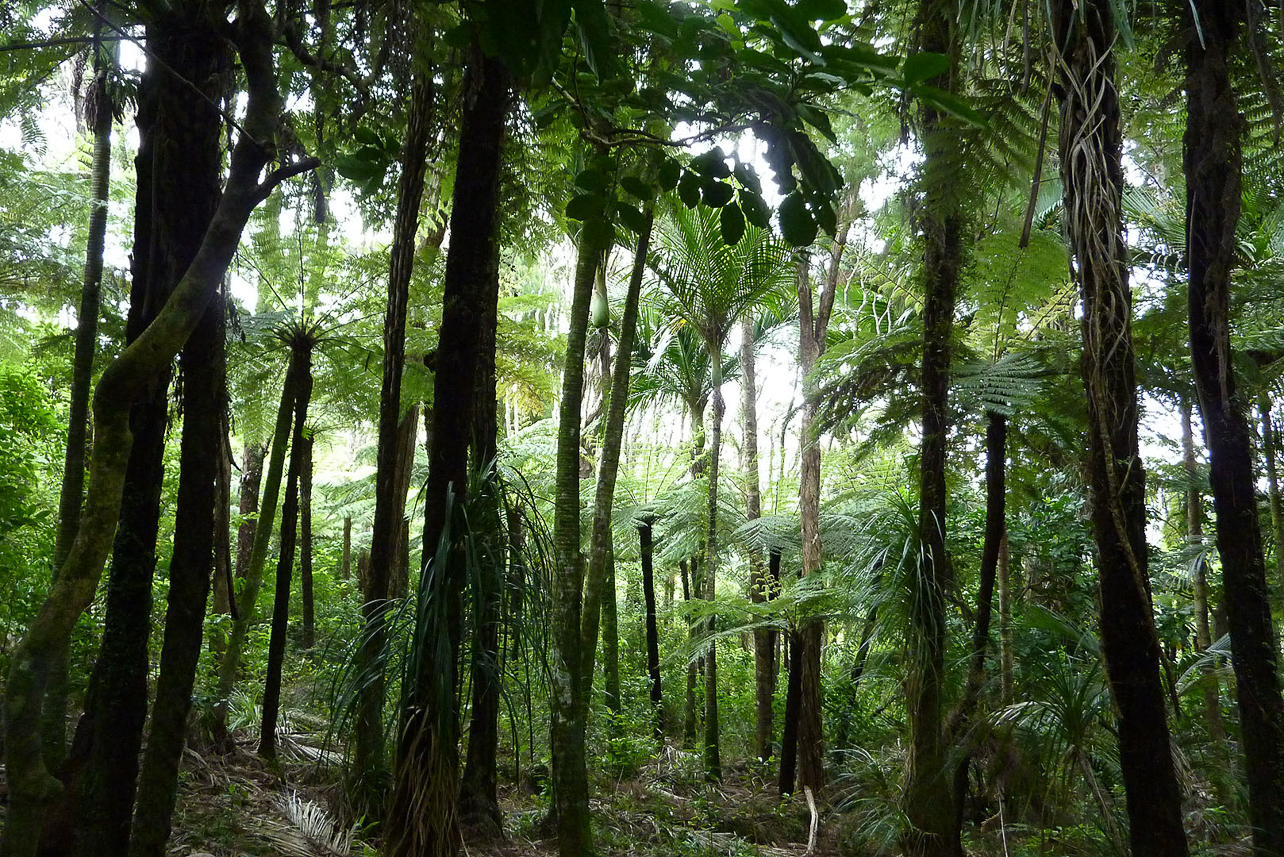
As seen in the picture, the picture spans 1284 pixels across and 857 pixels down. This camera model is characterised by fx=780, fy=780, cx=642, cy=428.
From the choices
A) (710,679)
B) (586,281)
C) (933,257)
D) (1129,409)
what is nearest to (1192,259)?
(1129,409)

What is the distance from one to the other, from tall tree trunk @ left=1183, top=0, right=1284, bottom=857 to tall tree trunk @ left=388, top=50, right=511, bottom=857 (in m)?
3.00

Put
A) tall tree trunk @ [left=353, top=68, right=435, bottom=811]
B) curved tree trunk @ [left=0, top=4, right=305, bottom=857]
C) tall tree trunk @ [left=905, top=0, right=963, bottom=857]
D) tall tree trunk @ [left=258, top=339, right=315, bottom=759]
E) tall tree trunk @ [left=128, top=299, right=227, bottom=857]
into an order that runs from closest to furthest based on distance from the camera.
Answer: curved tree trunk @ [left=0, top=4, right=305, bottom=857] < tall tree trunk @ [left=128, top=299, right=227, bottom=857] < tall tree trunk @ [left=905, top=0, right=963, bottom=857] < tall tree trunk @ [left=353, top=68, right=435, bottom=811] < tall tree trunk @ [left=258, top=339, right=315, bottom=759]

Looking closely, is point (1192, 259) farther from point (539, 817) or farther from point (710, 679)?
point (710, 679)

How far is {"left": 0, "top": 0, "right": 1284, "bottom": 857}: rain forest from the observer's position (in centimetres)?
247

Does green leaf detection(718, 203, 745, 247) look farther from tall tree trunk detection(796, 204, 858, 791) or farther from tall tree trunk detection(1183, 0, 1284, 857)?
tall tree trunk detection(796, 204, 858, 791)

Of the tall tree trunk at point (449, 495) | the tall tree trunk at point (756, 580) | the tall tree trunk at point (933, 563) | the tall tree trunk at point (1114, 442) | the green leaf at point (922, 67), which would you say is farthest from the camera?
the tall tree trunk at point (756, 580)

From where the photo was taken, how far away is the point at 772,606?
6.68m

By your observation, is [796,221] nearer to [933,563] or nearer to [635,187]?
[635,187]

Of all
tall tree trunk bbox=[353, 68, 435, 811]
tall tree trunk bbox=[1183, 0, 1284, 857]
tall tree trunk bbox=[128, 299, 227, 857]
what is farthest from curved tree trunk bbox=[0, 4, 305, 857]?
tall tree trunk bbox=[1183, 0, 1284, 857]

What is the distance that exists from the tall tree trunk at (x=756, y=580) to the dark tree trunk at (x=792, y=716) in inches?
17.9

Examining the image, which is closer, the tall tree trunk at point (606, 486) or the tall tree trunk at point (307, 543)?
the tall tree trunk at point (606, 486)

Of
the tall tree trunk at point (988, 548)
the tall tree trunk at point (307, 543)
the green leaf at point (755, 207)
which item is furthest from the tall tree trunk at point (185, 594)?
the tall tree trunk at point (307, 543)

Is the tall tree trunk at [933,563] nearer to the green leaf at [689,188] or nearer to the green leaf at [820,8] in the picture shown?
the green leaf at [689,188]

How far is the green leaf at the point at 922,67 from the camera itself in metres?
1.26
